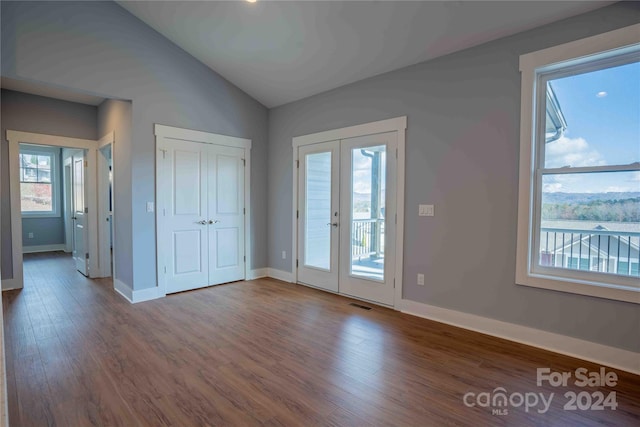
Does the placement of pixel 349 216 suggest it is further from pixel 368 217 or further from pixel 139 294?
pixel 139 294

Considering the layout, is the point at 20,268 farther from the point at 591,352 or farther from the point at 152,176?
the point at 591,352

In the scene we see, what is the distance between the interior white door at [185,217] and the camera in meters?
4.22

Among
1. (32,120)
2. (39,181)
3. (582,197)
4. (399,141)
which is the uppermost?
(32,120)

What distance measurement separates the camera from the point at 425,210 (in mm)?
3459

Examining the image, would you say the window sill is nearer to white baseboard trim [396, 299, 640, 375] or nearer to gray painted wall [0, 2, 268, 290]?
white baseboard trim [396, 299, 640, 375]

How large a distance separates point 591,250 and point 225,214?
4.24 metres

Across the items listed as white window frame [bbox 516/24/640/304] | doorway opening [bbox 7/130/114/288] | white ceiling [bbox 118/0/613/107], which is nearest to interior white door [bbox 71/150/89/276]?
doorway opening [bbox 7/130/114/288]

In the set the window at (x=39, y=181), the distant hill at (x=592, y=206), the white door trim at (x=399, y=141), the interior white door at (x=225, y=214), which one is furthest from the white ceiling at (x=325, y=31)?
the window at (x=39, y=181)

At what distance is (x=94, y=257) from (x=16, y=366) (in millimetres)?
3132

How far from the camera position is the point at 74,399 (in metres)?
2.05

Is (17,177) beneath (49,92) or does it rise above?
beneath

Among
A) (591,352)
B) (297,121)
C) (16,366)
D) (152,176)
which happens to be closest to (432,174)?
(591,352)

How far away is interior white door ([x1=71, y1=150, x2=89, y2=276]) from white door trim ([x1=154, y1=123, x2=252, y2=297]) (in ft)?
6.63

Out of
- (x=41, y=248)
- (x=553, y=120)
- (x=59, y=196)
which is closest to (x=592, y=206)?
(x=553, y=120)
